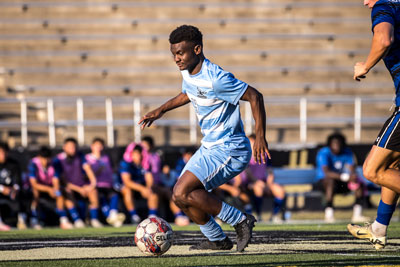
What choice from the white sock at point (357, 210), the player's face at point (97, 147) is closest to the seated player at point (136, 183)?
the player's face at point (97, 147)

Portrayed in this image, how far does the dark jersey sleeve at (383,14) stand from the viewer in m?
5.53

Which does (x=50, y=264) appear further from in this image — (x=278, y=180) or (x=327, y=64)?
(x=327, y=64)

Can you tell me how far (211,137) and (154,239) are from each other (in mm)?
957

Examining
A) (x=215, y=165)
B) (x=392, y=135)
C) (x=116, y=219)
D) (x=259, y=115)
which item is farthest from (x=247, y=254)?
(x=116, y=219)

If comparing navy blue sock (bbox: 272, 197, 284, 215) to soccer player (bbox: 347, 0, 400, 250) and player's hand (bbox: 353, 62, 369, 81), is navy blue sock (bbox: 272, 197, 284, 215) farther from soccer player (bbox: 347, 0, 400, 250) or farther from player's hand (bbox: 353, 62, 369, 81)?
player's hand (bbox: 353, 62, 369, 81)

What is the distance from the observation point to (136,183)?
1282 centimetres

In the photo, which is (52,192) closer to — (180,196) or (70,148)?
(70,148)

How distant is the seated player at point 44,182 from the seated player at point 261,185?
323 centimetres

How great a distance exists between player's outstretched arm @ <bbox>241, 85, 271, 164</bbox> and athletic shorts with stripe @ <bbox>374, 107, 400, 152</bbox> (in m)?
0.95

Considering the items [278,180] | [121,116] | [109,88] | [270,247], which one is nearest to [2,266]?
[270,247]

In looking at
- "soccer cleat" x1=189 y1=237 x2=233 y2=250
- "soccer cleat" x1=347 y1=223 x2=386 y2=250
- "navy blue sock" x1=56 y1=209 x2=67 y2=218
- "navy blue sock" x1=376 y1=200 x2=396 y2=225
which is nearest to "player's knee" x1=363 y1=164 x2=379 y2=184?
"navy blue sock" x1=376 y1=200 x2=396 y2=225

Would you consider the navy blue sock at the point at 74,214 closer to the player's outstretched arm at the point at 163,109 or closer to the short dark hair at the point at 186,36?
the player's outstretched arm at the point at 163,109

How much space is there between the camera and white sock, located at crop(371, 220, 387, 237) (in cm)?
613

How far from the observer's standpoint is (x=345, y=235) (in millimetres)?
7766
